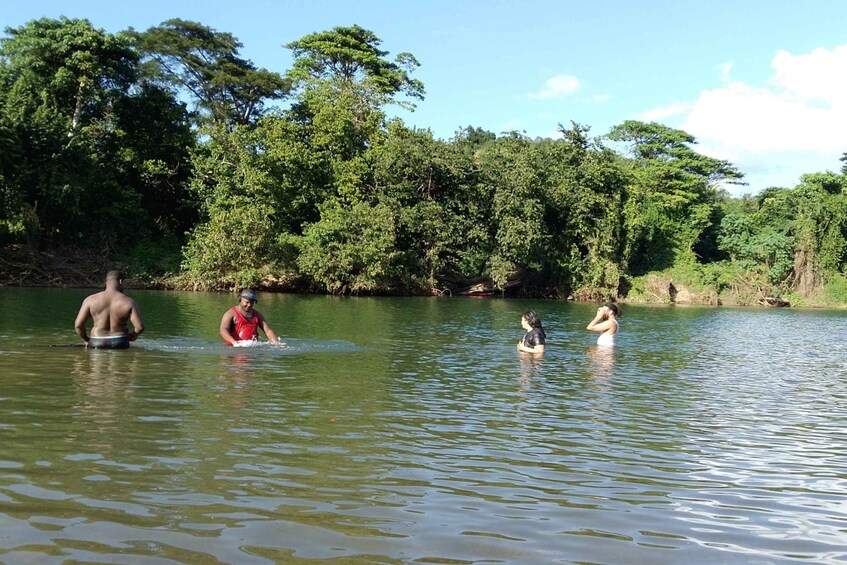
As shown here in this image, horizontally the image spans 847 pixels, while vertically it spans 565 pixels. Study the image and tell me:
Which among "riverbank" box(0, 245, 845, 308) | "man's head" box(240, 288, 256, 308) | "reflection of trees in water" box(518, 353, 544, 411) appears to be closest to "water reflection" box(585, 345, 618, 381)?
"reflection of trees in water" box(518, 353, 544, 411)

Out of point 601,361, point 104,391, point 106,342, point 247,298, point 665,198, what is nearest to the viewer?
point 104,391

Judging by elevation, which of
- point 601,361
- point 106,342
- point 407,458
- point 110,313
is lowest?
point 407,458

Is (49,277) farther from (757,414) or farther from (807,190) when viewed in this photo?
(807,190)

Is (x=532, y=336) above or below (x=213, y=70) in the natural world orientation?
below

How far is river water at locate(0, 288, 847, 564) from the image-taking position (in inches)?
220

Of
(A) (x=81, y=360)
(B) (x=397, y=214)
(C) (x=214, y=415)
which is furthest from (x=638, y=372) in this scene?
(B) (x=397, y=214)

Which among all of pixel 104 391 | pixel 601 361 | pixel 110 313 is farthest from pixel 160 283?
pixel 104 391

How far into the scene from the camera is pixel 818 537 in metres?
6.04

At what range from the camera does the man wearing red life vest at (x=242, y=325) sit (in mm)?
17422

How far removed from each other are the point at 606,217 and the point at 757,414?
145 feet

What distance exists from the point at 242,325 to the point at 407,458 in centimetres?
1028

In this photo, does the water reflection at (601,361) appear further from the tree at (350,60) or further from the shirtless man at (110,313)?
the tree at (350,60)

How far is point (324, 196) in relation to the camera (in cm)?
5234

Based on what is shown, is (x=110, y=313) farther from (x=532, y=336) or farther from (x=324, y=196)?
(x=324, y=196)
